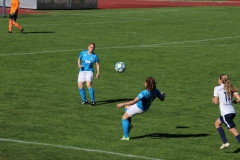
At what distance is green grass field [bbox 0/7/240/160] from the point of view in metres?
18.5

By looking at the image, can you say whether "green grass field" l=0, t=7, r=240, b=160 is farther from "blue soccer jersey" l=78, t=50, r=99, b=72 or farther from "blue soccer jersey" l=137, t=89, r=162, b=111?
"blue soccer jersey" l=78, t=50, r=99, b=72

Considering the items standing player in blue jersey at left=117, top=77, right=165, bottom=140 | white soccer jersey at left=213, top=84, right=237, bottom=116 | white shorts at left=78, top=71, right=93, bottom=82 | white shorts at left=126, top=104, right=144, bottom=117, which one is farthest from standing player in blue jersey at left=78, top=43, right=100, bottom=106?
white soccer jersey at left=213, top=84, right=237, bottom=116

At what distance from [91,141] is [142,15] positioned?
42.8m

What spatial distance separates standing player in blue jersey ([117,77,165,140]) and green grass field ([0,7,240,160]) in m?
0.59

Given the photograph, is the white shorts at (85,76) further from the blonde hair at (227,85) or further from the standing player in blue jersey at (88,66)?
the blonde hair at (227,85)

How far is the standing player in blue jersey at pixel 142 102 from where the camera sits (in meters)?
18.2

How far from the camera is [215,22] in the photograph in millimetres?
56250

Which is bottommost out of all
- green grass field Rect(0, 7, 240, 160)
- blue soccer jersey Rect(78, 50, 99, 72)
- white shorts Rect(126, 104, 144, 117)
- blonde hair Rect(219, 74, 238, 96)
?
green grass field Rect(0, 7, 240, 160)

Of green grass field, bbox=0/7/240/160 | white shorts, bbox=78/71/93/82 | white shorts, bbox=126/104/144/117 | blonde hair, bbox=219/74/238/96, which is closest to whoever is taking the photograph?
blonde hair, bbox=219/74/238/96

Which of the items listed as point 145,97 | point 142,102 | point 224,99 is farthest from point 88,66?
point 224,99

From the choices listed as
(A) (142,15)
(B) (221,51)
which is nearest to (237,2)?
Result: (A) (142,15)

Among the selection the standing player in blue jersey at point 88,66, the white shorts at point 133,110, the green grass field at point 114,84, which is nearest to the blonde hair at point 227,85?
the green grass field at point 114,84

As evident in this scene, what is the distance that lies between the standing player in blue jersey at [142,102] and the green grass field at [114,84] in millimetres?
587

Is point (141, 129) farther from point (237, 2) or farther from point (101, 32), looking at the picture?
point (237, 2)
